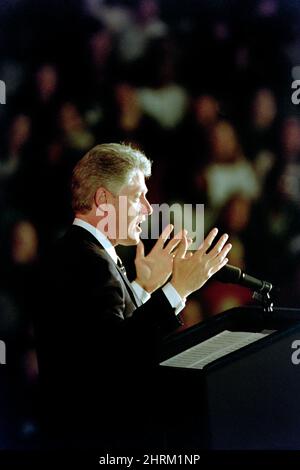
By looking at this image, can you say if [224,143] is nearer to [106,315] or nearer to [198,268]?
[198,268]

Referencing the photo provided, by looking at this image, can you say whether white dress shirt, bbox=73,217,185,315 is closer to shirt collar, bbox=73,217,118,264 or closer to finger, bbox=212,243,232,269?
shirt collar, bbox=73,217,118,264

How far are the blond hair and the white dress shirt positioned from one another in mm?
55

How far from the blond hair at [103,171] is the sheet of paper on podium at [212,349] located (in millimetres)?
458

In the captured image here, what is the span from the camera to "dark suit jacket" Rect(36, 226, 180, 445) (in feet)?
4.72

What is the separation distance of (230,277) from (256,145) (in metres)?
0.76

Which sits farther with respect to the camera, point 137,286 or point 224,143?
point 224,143

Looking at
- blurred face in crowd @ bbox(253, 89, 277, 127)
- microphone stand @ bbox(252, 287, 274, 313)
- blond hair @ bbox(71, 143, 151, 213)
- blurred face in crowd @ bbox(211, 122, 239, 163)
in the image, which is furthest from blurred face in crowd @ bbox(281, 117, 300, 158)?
microphone stand @ bbox(252, 287, 274, 313)

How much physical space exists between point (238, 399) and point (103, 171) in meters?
0.71

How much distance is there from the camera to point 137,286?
180 centimetres

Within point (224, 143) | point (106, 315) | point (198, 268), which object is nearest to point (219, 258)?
point (198, 268)

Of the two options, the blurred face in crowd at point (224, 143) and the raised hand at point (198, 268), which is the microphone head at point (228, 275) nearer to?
the raised hand at point (198, 268)

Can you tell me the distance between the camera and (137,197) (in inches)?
67.2

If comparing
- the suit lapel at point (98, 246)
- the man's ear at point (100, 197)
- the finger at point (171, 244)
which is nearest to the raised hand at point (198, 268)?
the finger at point (171, 244)
